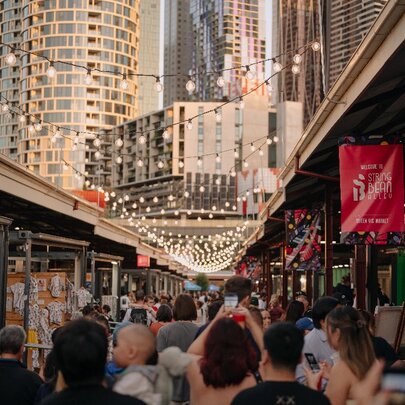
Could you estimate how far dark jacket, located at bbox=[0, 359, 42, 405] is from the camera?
6027mm

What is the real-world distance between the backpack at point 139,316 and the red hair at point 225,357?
35.6ft

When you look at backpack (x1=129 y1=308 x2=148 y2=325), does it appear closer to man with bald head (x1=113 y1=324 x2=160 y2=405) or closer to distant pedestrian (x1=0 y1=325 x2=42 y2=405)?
distant pedestrian (x1=0 y1=325 x2=42 y2=405)

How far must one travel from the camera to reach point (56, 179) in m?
165

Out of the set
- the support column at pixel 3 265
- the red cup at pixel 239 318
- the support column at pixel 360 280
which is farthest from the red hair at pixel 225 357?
→ the support column at pixel 360 280

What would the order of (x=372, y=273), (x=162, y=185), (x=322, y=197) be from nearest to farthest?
(x=372, y=273) < (x=322, y=197) < (x=162, y=185)

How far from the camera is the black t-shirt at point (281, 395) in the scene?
13.3 ft

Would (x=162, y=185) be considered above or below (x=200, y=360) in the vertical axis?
above

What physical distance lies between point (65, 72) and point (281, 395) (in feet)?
534

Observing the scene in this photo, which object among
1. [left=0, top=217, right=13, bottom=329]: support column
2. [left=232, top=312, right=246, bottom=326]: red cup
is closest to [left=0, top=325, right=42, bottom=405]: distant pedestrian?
[left=232, top=312, right=246, bottom=326]: red cup

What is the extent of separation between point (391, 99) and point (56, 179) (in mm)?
158060

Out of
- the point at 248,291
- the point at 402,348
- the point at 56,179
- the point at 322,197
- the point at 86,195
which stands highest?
the point at 56,179

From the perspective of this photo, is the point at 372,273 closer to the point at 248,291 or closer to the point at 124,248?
the point at 248,291

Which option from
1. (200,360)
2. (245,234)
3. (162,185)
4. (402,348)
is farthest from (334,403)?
(162,185)

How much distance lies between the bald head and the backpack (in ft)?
36.6
